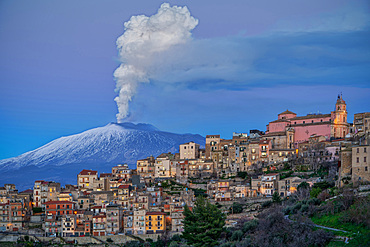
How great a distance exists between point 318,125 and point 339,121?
2.17 meters

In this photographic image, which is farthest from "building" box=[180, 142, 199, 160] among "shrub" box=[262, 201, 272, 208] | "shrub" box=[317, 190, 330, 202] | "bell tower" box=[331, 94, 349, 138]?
"shrub" box=[317, 190, 330, 202]


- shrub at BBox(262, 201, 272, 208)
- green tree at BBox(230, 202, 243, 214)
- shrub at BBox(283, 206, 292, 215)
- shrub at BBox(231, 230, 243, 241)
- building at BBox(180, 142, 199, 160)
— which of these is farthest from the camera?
building at BBox(180, 142, 199, 160)

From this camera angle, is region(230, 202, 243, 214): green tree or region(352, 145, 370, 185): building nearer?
region(352, 145, 370, 185): building

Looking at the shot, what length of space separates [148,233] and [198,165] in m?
14.2

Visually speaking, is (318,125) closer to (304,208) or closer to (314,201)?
(314,201)

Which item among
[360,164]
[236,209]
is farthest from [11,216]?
[360,164]

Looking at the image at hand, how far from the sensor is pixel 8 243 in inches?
1779

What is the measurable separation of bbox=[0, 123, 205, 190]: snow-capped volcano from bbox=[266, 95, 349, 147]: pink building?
137ft

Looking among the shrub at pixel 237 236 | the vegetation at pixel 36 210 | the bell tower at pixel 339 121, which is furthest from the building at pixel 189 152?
the shrub at pixel 237 236

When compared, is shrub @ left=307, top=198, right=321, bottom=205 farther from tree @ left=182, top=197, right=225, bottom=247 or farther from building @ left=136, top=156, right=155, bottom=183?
building @ left=136, top=156, right=155, bottom=183

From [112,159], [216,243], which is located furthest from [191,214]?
[112,159]

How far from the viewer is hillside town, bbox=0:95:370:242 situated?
45312 millimetres

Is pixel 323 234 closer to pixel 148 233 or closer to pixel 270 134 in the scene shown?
pixel 148 233

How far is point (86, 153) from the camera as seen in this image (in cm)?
10850
